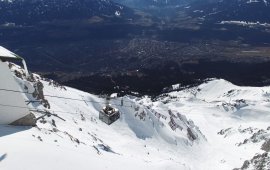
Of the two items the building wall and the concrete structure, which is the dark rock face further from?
the building wall

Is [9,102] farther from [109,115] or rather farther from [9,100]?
[109,115]

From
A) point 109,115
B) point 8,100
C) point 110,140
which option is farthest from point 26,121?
point 110,140

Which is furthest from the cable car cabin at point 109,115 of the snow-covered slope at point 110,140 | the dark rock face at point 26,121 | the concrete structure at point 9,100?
the concrete structure at point 9,100

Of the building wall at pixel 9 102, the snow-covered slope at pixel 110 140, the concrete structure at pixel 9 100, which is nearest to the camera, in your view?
the snow-covered slope at pixel 110 140

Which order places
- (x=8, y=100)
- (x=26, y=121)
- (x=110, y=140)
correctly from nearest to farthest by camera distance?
(x=8, y=100)
(x=26, y=121)
(x=110, y=140)

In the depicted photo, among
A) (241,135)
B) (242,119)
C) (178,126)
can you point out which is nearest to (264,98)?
(242,119)

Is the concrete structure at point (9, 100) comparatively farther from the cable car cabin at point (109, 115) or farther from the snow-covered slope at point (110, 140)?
the cable car cabin at point (109, 115)
